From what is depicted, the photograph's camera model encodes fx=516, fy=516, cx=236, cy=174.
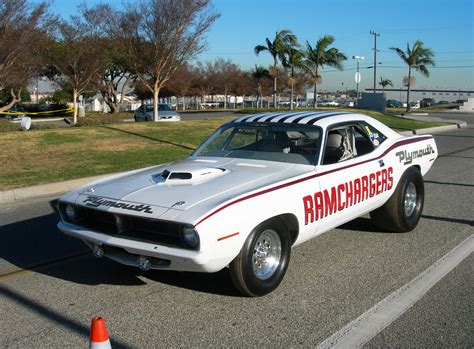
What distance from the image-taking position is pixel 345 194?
5051 millimetres

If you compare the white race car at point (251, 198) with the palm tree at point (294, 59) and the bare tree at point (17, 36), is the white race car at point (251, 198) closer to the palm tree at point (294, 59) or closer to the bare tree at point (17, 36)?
the bare tree at point (17, 36)

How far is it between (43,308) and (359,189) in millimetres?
3169

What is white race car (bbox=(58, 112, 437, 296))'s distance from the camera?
388cm

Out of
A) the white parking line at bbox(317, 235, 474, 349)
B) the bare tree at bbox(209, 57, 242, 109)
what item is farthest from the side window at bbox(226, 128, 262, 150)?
the bare tree at bbox(209, 57, 242, 109)

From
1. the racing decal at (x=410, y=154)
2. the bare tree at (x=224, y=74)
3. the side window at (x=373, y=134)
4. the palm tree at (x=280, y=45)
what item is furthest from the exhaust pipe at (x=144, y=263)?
the bare tree at (x=224, y=74)

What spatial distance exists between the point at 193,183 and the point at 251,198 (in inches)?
26.3

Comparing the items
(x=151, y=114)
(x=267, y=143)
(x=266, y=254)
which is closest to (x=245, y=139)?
(x=267, y=143)

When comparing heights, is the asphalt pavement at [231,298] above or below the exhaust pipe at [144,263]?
below

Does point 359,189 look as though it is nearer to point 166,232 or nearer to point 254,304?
point 254,304

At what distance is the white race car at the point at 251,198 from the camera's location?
388 centimetres

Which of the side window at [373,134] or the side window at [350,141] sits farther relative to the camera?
the side window at [373,134]

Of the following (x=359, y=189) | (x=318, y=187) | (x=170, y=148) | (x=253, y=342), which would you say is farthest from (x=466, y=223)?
(x=170, y=148)

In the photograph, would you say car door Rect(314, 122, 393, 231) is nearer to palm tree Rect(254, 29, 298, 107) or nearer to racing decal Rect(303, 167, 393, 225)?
racing decal Rect(303, 167, 393, 225)

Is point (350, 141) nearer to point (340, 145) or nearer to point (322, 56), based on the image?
point (340, 145)
